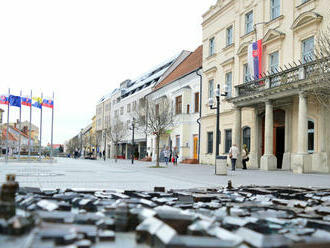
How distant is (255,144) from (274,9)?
8.99m

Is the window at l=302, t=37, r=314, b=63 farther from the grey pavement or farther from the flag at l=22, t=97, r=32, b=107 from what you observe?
the flag at l=22, t=97, r=32, b=107

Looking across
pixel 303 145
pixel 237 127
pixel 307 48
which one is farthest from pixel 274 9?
pixel 303 145

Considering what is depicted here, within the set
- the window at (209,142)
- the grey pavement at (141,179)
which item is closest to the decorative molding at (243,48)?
the window at (209,142)

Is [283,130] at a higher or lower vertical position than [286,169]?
higher

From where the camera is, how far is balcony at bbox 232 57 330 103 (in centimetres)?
1838

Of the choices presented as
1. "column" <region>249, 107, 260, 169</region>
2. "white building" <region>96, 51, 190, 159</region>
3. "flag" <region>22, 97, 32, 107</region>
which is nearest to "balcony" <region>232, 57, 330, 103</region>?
"column" <region>249, 107, 260, 169</region>

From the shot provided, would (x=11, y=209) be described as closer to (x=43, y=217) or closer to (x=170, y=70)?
(x=43, y=217)

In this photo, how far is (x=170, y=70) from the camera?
50.8 metres

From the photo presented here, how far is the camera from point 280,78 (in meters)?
21.4

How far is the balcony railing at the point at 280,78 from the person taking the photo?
1845 centimetres

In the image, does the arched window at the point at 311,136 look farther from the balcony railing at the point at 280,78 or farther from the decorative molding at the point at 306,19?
the decorative molding at the point at 306,19

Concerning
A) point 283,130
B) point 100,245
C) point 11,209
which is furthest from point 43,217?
point 283,130

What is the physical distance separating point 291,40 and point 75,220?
70.1ft

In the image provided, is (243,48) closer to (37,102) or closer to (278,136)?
(278,136)
